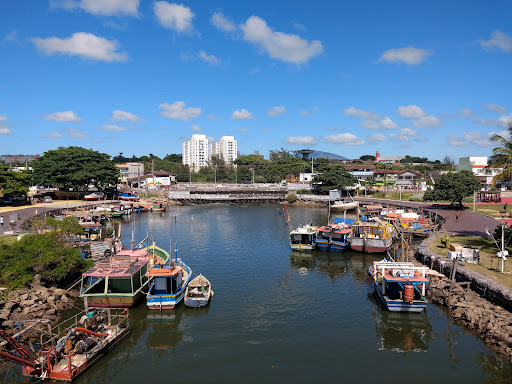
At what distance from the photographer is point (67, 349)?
1761cm

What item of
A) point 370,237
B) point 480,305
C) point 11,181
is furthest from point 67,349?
point 11,181

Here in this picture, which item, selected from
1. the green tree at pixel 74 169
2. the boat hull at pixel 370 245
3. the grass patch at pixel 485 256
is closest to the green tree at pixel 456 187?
the grass patch at pixel 485 256

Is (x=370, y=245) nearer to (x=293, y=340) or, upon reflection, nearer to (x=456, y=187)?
(x=293, y=340)

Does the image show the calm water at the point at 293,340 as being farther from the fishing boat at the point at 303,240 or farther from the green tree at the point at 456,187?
the green tree at the point at 456,187

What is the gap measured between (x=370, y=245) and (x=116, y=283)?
27223mm

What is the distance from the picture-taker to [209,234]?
52875 millimetres

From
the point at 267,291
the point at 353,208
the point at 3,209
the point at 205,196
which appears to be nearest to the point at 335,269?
the point at 267,291

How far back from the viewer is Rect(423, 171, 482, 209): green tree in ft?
194

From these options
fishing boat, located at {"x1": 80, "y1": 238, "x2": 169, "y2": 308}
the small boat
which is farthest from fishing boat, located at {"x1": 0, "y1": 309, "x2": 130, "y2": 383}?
A: the small boat

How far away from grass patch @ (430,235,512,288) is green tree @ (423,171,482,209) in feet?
78.8

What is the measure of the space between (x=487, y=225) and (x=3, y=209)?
72.4 m

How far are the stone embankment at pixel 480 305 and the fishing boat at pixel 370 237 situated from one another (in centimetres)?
1105

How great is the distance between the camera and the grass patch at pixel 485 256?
25189 millimetres

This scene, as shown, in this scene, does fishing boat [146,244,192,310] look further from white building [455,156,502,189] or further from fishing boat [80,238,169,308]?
white building [455,156,502,189]
